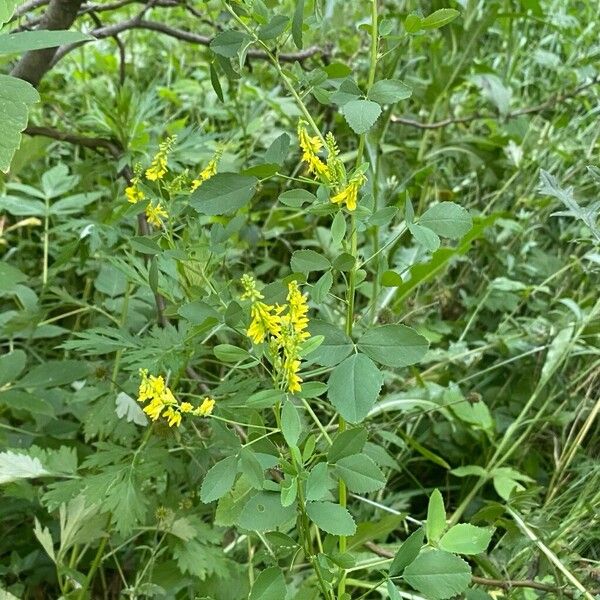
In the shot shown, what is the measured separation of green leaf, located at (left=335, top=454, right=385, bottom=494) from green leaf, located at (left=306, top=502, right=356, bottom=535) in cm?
3

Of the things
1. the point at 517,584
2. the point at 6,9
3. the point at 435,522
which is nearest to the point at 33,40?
the point at 6,9

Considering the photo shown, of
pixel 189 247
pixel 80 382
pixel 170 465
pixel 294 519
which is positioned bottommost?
pixel 80 382

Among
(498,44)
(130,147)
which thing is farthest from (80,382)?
(498,44)

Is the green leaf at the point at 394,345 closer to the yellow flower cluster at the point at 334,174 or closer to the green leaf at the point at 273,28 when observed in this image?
the yellow flower cluster at the point at 334,174

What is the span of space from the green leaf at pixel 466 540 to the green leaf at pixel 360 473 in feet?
0.37

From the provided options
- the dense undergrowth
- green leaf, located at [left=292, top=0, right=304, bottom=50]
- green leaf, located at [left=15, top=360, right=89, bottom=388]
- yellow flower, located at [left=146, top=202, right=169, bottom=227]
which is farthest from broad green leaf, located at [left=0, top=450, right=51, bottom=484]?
green leaf, located at [left=292, top=0, right=304, bottom=50]

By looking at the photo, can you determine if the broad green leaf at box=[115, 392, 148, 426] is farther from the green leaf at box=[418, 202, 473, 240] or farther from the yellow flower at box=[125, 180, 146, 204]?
the green leaf at box=[418, 202, 473, 240]

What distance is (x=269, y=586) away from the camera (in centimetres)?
52

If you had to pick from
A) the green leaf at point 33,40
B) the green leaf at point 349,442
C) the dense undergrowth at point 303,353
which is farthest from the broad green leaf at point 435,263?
the green leaf at point 33,40

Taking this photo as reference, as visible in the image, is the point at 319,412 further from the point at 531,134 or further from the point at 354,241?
the point at 531,134

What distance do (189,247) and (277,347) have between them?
0.21 m

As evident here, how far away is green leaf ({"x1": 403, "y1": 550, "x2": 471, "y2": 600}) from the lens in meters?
0.53

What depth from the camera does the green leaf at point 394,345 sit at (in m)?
0.54

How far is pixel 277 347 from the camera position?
505 mm
